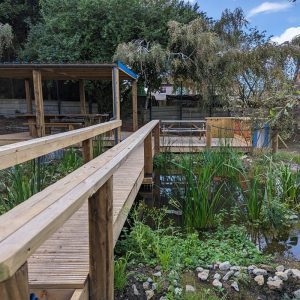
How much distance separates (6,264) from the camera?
0.66m

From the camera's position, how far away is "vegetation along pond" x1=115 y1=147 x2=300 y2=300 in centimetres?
292

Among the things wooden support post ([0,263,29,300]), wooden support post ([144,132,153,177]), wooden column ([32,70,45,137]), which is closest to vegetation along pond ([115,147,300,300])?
wooden support post ([144,132,153,177])

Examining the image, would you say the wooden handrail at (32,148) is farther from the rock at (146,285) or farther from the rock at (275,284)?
the rock at (275,284)

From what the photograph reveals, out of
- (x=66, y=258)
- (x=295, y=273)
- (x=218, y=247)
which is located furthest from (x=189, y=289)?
(x=66, y=258)

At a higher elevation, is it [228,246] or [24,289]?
[24,289]

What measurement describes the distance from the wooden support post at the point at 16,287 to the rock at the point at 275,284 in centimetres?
270

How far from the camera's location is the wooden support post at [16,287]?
30.0 inches

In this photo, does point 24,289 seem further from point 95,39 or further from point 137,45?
point 95,39

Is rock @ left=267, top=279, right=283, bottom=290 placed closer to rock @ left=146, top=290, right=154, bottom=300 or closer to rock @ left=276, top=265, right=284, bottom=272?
rock @ left=276, top=265, right=284, bottom=272

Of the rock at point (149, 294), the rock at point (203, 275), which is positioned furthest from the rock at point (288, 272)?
the rock at point (149, 294)

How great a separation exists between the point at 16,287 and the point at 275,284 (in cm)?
278

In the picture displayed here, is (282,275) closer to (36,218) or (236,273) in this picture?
(236,273)

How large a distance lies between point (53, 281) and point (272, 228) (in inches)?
126

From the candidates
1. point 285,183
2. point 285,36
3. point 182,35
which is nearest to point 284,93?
point 285,183
